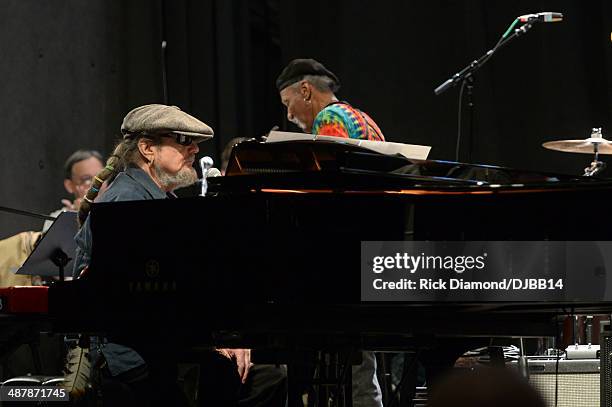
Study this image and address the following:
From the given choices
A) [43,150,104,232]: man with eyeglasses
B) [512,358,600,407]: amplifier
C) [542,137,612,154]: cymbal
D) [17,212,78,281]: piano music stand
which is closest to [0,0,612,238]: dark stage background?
[43,150,104,232]: man with eyeglasses

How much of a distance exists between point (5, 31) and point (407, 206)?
4186 mm

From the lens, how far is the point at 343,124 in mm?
3943

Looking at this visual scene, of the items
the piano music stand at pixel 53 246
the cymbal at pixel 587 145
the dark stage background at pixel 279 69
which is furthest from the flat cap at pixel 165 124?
the dark stage background at pixel 279 69

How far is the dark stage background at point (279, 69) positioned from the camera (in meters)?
6.31

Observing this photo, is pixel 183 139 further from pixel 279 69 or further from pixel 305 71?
pixel 279 69

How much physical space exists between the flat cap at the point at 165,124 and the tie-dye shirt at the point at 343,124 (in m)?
0.50

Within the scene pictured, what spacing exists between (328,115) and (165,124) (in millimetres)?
652

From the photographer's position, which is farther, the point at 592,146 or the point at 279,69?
the point at 279,69

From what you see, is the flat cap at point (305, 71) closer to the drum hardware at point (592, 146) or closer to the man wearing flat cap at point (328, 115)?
the man wearing flat cap at point (328, 115)

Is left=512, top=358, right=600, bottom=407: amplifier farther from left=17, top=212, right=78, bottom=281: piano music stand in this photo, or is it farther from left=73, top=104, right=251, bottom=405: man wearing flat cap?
left=17, top=212, right=78, bottom=281: piano music stand

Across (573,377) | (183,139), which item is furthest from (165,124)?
(573,377)

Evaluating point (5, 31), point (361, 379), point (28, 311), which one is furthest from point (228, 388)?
point (5, 31)

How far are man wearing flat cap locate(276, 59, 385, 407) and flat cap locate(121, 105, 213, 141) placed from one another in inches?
20.6

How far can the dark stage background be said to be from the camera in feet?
20.7
